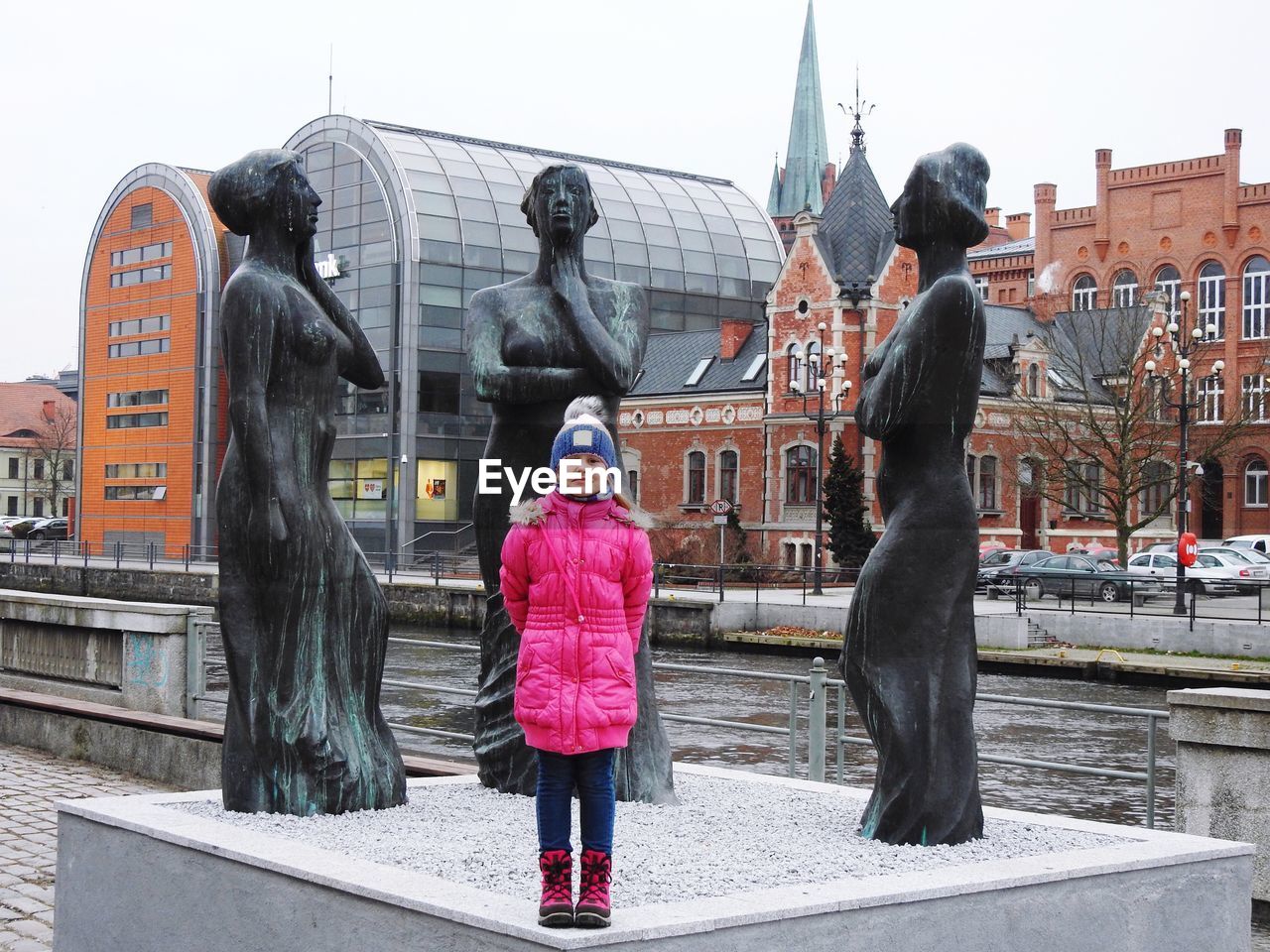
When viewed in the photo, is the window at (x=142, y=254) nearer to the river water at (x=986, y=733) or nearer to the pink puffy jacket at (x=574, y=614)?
the river water at (x=986, y=733)

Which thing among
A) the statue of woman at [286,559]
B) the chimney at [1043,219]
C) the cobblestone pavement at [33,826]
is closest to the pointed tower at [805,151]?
the chimney at [1043,219]

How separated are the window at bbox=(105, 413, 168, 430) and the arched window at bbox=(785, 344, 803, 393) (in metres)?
22.9

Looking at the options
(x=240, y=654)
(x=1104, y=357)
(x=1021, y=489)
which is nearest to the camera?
(x=240, y=654)

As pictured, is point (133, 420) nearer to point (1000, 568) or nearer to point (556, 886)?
point (1000, 568)

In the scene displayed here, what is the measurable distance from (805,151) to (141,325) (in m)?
53.5

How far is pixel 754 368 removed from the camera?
167 feet

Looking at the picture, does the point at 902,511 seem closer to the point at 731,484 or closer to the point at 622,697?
the point at 622,697

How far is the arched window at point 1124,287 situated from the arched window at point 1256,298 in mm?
4268

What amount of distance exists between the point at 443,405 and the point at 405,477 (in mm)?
2608

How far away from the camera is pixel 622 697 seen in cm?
433

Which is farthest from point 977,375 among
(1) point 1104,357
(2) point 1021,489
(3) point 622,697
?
(1) point 1104,357

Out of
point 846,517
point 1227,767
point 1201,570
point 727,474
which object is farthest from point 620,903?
point 727,474

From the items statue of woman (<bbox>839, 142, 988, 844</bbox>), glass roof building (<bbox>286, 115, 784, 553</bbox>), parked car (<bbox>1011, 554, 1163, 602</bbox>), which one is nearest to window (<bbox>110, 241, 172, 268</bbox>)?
glass roof building (<bbox>286, 115, 784, 553</bbox>)

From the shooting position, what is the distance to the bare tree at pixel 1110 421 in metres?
39.2
